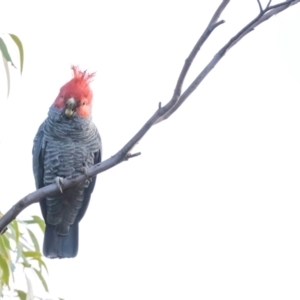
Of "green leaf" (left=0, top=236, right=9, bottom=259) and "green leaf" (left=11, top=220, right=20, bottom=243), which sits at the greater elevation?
"green leaf" (left=11, top=220, right=20, bottom=243)

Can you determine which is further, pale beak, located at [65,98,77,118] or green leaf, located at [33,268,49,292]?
pale beak, located at [65,98,77,118]

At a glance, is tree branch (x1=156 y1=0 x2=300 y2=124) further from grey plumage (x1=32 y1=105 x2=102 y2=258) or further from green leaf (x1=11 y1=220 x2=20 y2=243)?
grey plumage (x1=32 y1=105 x2=102 y2=258)

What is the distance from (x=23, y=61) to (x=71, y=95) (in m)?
1.01

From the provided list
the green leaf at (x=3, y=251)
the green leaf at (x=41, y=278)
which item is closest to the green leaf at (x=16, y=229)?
the green leaf at (x=3, y=251)

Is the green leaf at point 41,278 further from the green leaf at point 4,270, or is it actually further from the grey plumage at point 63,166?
the grey plumage at point 63,166

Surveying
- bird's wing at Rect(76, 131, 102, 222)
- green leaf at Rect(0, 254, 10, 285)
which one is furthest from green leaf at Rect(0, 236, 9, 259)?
bird's wing at Rect(76, 131, 102, 222)

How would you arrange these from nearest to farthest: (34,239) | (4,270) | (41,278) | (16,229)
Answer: (4,270)
(16,229)
(41,278)
(34,239)

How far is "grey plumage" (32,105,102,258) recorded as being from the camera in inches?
112

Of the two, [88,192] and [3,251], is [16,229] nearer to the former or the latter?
[3,251]

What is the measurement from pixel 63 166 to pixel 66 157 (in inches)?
1.8

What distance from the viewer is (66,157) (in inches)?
112

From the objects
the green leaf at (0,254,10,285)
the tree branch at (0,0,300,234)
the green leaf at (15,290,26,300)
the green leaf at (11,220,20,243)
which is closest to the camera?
the tree branch at (0,0,300,234)

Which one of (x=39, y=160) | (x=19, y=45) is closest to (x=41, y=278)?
(x=39, y=160)

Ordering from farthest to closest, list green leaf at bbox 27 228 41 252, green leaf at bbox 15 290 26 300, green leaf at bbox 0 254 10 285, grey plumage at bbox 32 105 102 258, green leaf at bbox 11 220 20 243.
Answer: grey plumage at bbox 32 105 102 258 → green leaf at bbox 27 228 41 252 → green leaf at bbox 15 290 26 300 → green leaf at bbox 11 220 20 243 → green leaf at bbox 0 254 10 285
